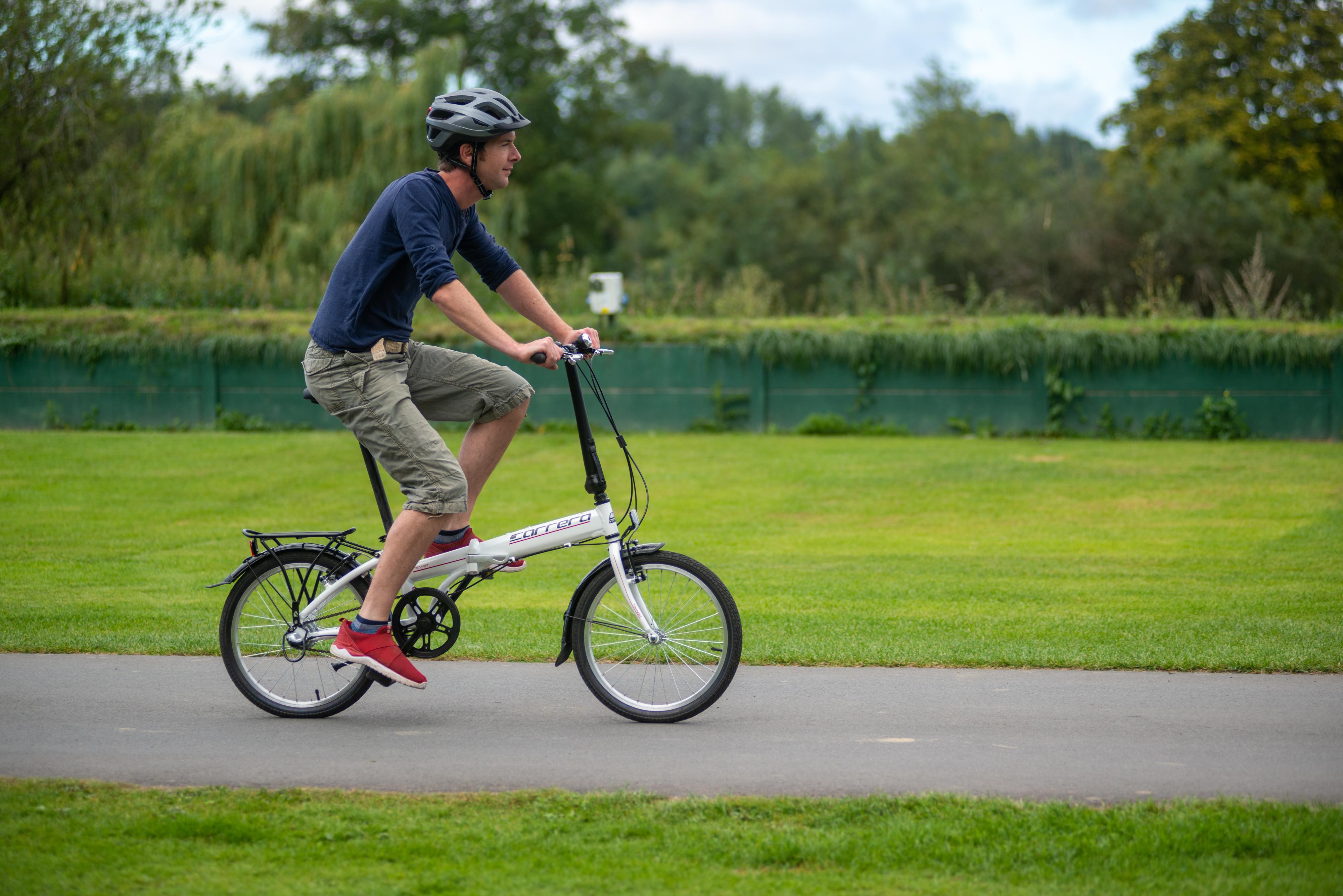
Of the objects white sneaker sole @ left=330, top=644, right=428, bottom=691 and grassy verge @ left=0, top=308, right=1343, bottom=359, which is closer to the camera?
white sneaker sole @ left=330, top=644, right=428, bottom=691

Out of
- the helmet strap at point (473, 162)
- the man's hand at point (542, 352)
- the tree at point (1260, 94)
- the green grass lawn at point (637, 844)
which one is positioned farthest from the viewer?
the tree at point (1260, 94)

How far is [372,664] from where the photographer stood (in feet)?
15.9

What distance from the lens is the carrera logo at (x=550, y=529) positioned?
4.99 metres

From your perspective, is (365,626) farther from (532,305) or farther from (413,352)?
(532,305)

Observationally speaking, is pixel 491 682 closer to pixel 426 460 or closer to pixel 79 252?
pixel 426 460

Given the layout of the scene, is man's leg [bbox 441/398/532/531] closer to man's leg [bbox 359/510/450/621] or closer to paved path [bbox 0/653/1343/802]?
man's leg [bbox 359/510/450/621]

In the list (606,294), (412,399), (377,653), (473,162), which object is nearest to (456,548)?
(377,653)

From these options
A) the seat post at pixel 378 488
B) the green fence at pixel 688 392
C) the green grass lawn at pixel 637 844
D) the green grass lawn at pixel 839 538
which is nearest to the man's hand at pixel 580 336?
the seat post at pixel 378 488

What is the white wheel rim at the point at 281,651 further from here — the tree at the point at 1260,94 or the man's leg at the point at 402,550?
the tree at the point at 1260,94

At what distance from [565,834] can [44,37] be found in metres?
19.9

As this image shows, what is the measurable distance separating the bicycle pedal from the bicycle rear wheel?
0.02 m

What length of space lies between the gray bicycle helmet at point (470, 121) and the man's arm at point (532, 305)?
0.48 m

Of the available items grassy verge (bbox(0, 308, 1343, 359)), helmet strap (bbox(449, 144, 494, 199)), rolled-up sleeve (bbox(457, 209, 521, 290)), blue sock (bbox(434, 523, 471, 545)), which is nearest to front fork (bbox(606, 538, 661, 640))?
blue sock (bbox(434, 523, 471, 545))

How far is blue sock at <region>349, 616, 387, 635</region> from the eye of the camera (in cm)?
484
